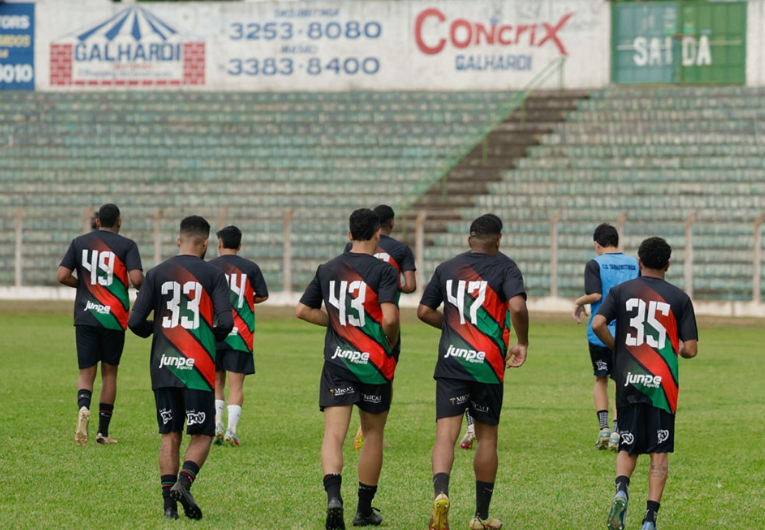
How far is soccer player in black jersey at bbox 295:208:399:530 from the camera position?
7777 mm

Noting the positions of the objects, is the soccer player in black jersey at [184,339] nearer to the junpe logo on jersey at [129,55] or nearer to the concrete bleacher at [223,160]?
the concrete bleacher at [223,160]

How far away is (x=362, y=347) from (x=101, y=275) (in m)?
3.83

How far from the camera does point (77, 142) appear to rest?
115 ft

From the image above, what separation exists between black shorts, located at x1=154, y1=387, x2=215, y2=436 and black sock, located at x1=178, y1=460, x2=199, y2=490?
21 centimetres

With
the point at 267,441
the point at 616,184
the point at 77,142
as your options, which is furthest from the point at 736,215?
the point at 267,441

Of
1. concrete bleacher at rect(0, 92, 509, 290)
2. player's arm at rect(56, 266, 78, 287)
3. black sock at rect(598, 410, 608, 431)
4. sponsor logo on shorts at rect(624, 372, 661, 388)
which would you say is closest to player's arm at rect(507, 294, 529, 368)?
sponsor logo on shorts at rect(624, 372, 661, 388)

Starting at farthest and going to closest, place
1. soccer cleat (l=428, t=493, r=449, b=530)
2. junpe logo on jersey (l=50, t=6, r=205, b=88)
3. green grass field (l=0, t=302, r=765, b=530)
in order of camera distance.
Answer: junpe logo on jersey (l=50, t=6, r=205, b=88), green grass field (l=0, t=302, r=765, b=530), soccer cleat (l=428, t=493, r=449, b=530)

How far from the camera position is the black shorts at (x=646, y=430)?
760 cm

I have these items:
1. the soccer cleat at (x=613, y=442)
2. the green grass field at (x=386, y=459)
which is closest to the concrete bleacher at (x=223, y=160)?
the green grass field at (x=386, y=459)

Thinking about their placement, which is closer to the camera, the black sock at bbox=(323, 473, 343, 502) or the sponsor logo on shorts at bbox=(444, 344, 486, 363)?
the black sock at bbox=(323, 473, 343, 502)

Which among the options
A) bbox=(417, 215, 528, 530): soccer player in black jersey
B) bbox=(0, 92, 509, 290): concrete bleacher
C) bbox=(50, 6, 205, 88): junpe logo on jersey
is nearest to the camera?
bbox=(417, 215, 528, 530): soccer player in black jersey

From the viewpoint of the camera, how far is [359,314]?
7848 millimetres

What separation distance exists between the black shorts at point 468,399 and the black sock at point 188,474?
4.95ft

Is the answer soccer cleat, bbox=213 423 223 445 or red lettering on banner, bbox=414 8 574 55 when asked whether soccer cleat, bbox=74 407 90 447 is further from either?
red lettering on banner, bbox=414 8 574 55
